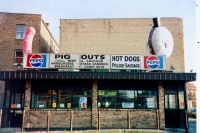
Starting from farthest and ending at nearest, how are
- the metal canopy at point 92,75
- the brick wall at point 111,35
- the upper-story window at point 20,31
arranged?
the brick wall at point 111,35, the upper-story window at point 20,31, the metal canopy at point 92,75

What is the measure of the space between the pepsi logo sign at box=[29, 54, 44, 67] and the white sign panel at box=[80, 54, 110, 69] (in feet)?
8.32

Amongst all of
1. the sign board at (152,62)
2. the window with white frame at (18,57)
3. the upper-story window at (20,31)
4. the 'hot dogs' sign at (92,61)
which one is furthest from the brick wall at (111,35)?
the 'hot dogs' sign at (92,61)

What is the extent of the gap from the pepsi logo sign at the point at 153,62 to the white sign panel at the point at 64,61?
4.40m

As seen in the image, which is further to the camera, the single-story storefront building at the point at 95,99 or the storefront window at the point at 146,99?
the storefront window at the point at 146,99

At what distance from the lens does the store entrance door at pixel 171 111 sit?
40.6 ft

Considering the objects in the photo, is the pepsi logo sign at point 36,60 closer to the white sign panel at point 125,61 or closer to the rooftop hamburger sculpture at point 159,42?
the white sign panel at point 125,61

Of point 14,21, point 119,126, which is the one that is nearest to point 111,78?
point 119,126

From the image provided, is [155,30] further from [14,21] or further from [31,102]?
[14,21]

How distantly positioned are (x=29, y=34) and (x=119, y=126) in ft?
29.9

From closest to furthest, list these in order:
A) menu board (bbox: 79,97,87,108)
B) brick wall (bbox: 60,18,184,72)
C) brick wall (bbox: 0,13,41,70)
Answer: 1. menu board (bbox: 79,97,87,108)
2. brick wall (bbox: 0,13,41,70)
3. brick wall (bbox: 60,18,184,72)

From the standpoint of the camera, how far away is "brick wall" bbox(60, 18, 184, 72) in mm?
23453

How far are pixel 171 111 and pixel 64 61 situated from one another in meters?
7.46

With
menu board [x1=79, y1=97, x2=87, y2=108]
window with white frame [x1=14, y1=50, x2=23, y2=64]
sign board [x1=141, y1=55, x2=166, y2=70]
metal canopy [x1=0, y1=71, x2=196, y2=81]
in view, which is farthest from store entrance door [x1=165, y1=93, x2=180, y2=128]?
window with white frame [x1=14, y1=50, x2=23, y2=64]

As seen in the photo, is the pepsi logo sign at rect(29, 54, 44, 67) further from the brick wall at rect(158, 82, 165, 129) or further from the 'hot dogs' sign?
A: the brick wall at rect(158, 82, 165, 129)
